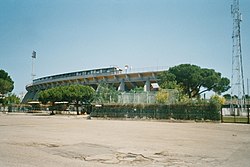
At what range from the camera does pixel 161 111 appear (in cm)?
3275

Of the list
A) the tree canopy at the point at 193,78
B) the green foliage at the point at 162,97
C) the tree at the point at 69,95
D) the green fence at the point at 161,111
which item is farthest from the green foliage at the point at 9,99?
the green foliage at the point at 162,97

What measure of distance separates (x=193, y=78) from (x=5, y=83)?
5491cm

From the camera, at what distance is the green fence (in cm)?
2992

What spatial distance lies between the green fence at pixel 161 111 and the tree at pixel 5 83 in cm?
5304

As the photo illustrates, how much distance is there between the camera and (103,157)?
8.77 metres

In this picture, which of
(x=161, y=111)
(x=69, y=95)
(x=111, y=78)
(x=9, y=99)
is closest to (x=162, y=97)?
(x=161, y=111)

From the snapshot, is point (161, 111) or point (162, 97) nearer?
point (161, 111)

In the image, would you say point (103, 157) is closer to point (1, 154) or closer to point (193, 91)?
point (1, 154)

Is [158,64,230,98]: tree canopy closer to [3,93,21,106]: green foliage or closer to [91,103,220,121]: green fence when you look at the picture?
[91,103,220,121]: green fence

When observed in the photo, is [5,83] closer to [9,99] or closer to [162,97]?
[9,99]

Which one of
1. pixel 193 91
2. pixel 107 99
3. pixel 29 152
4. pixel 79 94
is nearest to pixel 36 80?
pixel 79 94

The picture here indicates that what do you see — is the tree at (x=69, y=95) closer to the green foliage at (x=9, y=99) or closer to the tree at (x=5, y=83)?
the tree at (x=5, y=83)

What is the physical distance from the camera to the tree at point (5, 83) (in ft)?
265

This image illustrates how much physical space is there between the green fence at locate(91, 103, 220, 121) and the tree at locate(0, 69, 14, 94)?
5304cm
